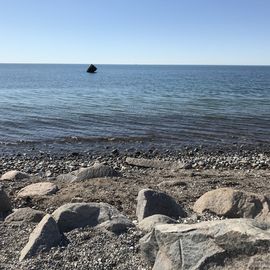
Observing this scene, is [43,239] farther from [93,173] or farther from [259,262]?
[93,173]

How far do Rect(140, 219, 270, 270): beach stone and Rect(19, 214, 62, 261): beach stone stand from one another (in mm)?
1864

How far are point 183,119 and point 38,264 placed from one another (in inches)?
928

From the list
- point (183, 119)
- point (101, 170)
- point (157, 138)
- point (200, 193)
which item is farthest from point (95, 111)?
point (200, 193)

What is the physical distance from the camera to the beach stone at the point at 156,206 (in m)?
8.66

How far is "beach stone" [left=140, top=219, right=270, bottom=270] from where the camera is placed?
204 inches

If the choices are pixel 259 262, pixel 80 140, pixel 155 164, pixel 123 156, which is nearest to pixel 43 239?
pixel 259 262

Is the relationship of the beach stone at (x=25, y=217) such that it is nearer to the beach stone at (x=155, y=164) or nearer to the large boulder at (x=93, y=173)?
the large boulder at (x=93, y=173)

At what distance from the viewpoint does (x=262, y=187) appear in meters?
12.0

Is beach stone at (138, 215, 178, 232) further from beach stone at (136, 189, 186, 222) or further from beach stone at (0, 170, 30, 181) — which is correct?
beach stone at (0, 170, 30, 181)

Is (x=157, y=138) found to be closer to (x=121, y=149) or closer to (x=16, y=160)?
(x=121, y=149)

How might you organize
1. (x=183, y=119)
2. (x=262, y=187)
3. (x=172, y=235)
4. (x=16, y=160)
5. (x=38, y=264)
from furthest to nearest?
(x=183, y=119), (x=16, y=160), (x=262, y=187), (x=38, y=264), (x=172, y=235)

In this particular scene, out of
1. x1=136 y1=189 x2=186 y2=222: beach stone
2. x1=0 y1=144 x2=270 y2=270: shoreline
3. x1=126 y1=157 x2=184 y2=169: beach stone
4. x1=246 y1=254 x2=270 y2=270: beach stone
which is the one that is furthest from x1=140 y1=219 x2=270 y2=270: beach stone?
x1=126 y1=157 x2=184 y2=169: beach stone

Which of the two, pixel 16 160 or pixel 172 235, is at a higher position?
pixel 172 235

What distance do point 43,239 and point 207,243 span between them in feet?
9.26
